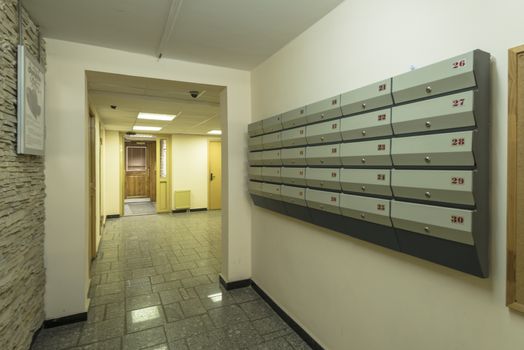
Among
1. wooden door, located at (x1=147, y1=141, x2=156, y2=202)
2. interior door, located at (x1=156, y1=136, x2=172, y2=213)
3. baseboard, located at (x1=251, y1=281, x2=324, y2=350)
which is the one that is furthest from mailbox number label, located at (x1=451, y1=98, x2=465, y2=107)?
wooden door, located at (x1=147, y1=141, x2=156, y2=202)

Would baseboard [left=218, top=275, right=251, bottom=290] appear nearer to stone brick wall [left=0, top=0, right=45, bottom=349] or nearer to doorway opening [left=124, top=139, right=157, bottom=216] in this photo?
stone brick wall [left=0, top=0, right=45, bottom=349]

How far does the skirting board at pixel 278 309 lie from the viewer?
214cm

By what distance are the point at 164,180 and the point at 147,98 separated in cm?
455

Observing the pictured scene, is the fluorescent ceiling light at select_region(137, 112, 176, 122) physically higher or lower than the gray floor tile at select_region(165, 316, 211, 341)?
higher

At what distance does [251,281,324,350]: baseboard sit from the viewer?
2.11 metres

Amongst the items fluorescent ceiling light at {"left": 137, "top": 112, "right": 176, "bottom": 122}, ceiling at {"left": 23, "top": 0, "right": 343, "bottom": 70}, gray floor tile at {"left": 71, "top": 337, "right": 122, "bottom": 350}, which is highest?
ceiling at {"left": 23, "top": 0, "right": 343, "bottom": 70}

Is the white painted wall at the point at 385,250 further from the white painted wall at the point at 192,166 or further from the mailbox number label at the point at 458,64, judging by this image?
the white painted wall at the point at 192,166

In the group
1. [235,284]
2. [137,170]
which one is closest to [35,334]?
[235,284]

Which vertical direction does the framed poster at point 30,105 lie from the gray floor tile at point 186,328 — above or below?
above

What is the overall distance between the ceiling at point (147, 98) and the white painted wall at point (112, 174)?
5.93 ft

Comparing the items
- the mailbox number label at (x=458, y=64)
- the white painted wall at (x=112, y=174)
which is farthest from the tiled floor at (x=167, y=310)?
the white painted wall at (x=112, y=174)

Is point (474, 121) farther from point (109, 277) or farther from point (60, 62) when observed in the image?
point (109, 277)

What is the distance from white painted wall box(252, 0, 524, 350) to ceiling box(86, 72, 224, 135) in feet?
Result: 4.04

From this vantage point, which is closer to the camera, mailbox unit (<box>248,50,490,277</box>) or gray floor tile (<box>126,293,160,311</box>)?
mailbox unit (<box>248,50,490,277</box>)
